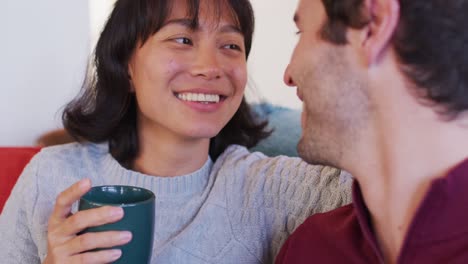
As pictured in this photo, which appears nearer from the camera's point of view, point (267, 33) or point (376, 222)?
point (376, 222)

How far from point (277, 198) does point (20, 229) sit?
0.56 m

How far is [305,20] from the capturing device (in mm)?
861

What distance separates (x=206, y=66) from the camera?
3.86ft

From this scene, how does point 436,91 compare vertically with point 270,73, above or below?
above

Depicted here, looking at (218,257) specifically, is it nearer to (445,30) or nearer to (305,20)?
(305,20)

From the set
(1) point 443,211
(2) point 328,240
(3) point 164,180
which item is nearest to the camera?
(1) point 443,211

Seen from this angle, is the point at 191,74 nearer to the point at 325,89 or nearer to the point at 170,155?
the point at 170,155

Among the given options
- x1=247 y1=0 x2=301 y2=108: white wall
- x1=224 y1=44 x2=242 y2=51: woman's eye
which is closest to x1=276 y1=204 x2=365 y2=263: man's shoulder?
x1=224 y1=44 x2=242 y2=51: woman's eye

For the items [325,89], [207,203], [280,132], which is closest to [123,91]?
[207,203]

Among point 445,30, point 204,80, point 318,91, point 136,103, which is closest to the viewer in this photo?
point 445,30

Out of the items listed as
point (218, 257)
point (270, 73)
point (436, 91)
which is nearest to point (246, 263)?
point (218, 257)

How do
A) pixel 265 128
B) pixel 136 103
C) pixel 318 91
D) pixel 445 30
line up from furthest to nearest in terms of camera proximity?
1. pixel 265 128
2. pixel 136 103
3. pixel 318 91
4. pixel 445 30

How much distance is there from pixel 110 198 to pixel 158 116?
33 cm

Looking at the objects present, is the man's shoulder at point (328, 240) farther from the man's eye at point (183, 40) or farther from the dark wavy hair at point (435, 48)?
the man's eye at point (183, 40)
